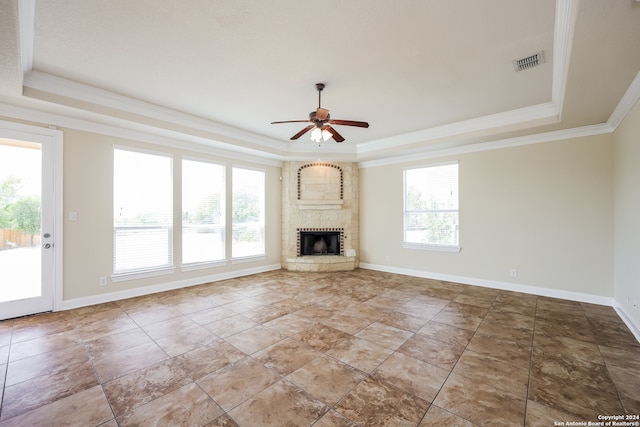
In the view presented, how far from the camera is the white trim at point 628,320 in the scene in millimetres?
2998

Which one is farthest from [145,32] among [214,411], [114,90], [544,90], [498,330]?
[498,330]

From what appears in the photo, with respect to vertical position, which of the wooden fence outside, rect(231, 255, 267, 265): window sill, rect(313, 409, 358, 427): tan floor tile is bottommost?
rect(313, 409, 358, 427): tan floor tile

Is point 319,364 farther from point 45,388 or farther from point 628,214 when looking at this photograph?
point 628,214

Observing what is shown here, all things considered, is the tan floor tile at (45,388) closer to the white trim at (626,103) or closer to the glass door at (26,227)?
the glass door at (26,227)

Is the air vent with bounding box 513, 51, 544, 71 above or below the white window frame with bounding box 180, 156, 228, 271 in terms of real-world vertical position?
above

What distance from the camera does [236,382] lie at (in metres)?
2.19

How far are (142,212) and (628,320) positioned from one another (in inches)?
275

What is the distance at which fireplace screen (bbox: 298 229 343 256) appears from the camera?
264 inches

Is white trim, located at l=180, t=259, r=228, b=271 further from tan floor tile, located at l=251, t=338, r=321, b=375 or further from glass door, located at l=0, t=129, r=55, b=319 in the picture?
tan floor tile, located at l=251, t=338, r=321, b=375

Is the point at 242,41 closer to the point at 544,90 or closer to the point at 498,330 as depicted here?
the point at 544,90

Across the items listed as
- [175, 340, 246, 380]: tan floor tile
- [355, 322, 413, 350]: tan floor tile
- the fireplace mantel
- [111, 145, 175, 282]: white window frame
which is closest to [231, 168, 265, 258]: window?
the fireplace mantel

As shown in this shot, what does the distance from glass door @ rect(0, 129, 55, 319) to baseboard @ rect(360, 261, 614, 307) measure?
5.94m

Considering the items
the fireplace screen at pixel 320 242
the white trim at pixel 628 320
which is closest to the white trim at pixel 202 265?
the fireplace screen at pixel 320 242

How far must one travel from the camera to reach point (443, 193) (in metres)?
5.59
